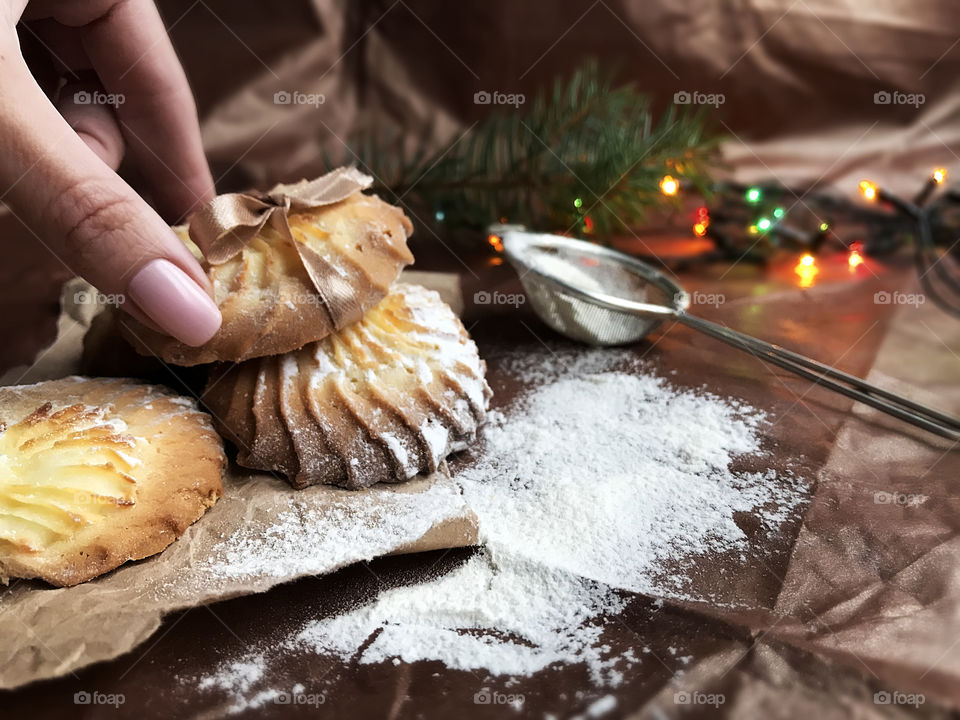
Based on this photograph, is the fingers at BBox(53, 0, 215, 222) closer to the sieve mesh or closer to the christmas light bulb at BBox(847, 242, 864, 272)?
the sieve mesh

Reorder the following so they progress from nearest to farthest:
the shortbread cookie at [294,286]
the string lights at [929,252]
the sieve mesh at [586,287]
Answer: the shortbread cookie at [294,286]
the sieve mesh at [586,287]
the string lights at [929,252]

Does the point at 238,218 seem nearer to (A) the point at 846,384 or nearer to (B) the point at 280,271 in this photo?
(B) the point at 280,271

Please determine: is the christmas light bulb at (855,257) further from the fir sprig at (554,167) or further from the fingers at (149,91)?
the fingers at (149,91)

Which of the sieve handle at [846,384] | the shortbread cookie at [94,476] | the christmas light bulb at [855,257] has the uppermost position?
the christmas light bulb at [855,257]

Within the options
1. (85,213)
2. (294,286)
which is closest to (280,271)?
(294,286)

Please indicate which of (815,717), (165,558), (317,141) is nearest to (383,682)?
(165,558)

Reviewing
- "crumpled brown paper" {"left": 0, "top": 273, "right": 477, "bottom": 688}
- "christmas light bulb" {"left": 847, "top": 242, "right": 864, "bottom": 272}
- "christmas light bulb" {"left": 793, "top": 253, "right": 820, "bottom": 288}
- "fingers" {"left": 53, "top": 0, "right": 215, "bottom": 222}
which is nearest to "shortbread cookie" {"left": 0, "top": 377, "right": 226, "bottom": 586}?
"crumpled brown paper" {"left": 0, "top": 273, "right": 477, "bottom": 688}

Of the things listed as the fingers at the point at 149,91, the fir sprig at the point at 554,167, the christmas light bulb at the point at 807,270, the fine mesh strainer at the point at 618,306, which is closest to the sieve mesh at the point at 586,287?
the fine mesh strainer at the point at 618,306
